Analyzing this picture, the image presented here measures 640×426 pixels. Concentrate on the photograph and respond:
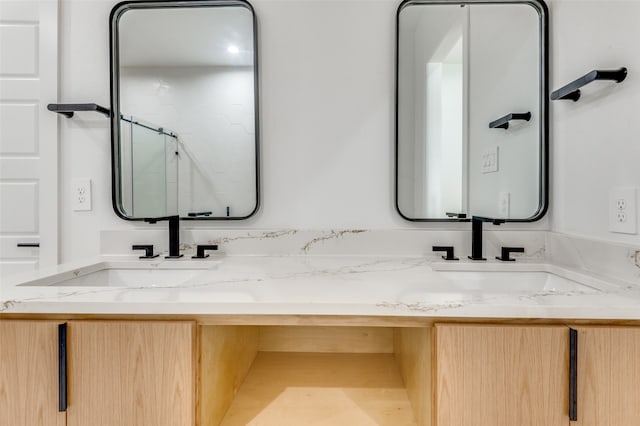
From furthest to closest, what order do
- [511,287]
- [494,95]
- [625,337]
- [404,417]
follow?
1. [494,95]
2. [511,287]
3. [404,417]
4. [625,337]

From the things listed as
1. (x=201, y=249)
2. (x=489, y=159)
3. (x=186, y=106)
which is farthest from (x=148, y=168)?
(x=489, y=159)

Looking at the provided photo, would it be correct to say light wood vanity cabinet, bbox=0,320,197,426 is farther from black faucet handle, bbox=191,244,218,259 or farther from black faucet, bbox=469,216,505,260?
black faucet, bbox=469,216,505,260

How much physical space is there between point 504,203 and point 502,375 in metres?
0.75

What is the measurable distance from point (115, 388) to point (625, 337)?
100 cm

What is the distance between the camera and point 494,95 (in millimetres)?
1305

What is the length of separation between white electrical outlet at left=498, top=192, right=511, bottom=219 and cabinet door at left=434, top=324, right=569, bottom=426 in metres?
0.67

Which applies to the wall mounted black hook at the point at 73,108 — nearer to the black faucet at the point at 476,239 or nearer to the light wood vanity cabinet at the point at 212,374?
the light wood vanity cabinet at the point at 212,374

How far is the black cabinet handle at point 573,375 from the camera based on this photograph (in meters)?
0.70

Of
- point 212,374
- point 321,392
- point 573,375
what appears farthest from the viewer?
point 321,392

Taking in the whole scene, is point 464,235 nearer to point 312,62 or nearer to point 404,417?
point 404,417

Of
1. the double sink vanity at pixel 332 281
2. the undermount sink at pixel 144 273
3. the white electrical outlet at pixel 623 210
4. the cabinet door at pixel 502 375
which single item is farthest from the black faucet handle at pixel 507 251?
the undermount sink at pixel 144 273

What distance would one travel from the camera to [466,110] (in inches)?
51.4

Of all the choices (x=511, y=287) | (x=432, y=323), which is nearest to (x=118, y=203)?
(x=432, y=323)

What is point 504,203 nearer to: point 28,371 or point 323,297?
point 323,297
